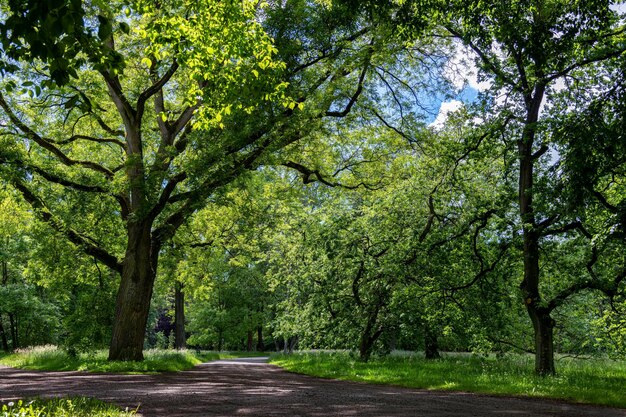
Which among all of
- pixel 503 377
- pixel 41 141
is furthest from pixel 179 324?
pixel 503 377

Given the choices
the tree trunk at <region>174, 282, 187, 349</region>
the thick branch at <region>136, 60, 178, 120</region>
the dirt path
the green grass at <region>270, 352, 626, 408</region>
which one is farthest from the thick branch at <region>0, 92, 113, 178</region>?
the tree trunk at <region>174, 282, 187, 349</region>

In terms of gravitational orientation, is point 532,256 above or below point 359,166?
below

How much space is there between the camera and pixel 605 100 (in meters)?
8.90

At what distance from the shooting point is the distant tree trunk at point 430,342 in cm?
1643

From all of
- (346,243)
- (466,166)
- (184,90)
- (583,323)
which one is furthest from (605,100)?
(184,90)

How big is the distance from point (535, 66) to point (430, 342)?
10.9m

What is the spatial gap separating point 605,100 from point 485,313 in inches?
335

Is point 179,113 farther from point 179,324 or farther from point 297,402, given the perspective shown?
point 179,324

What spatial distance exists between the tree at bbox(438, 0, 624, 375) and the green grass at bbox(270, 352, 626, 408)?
138 cm

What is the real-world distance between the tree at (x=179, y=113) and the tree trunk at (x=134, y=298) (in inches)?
1.4

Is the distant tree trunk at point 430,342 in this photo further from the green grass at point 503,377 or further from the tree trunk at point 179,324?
the tree trunk at point 179,324

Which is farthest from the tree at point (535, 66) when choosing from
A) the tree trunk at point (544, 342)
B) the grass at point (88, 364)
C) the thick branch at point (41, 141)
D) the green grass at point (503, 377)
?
the thick branch at point (41, 141)

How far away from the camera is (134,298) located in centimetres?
1577

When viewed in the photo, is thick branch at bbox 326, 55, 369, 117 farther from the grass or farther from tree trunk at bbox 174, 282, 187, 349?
tree trunk at bbox 174, 282, 187, 349
